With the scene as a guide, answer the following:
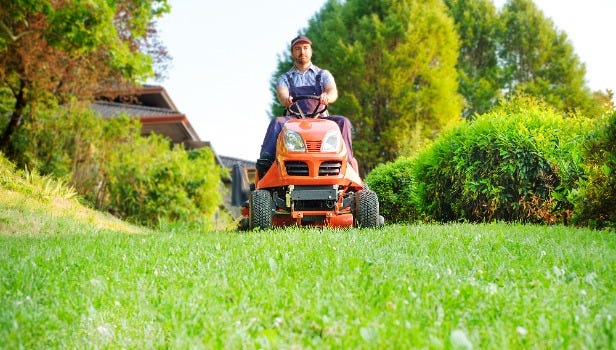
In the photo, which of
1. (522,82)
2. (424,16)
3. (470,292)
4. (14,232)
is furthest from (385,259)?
(522,82)

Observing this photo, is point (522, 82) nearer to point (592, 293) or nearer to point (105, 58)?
point (105, 58)

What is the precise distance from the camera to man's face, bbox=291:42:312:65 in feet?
26.8

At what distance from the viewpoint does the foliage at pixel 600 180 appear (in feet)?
22.3

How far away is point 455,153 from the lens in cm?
939

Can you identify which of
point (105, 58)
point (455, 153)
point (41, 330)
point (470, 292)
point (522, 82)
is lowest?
point (41, 330)

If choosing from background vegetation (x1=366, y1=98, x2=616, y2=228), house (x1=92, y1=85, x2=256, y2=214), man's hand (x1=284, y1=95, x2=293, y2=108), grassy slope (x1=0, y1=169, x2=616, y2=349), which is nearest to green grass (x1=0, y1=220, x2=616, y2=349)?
grassy slope (x1=0, y1=169, x2=616, y2=349)

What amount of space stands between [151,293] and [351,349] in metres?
1.68

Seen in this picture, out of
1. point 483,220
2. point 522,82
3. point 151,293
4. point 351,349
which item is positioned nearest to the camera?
point 351,349

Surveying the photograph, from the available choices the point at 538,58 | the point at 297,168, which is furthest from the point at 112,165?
the point at 538,58

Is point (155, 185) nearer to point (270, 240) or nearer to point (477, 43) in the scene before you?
point (270, 240)

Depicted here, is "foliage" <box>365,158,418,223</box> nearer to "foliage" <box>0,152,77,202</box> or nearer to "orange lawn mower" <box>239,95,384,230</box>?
"orange lawn mower" <box>239,95,384,230</box>

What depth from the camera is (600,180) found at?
6988 mm

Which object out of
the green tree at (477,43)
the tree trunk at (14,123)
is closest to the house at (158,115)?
the tree trunk at (14,123)

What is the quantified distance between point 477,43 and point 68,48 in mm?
23729
